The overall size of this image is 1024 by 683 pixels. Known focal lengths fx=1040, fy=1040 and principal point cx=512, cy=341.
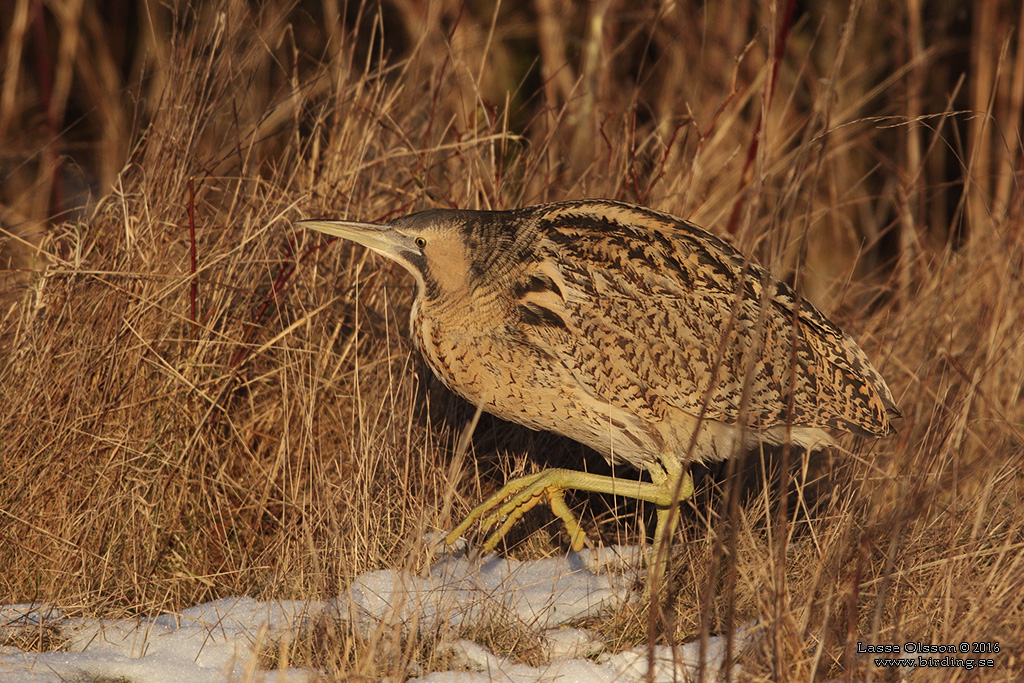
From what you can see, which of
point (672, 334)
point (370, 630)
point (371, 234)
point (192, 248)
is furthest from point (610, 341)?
point (192, 248)

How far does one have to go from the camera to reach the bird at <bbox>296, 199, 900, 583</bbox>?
9.97 ft

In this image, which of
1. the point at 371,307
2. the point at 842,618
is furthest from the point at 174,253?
the point at 842,618

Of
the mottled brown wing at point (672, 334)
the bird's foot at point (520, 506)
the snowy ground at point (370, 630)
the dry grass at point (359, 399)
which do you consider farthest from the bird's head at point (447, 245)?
the snowy ground at point (370, 630)

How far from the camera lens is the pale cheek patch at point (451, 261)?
3.15 m

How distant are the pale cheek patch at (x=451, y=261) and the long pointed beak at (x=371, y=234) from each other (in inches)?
4.7

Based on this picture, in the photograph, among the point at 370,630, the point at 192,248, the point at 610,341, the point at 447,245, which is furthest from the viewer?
the point at 192,248

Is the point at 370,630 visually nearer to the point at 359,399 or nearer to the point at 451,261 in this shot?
the point at 359,399

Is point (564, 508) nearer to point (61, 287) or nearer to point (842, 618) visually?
point (842, 618)

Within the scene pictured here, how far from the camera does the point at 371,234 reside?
3.20 m

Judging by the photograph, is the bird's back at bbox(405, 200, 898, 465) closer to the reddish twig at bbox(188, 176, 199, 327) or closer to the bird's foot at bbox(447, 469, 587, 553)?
the bird's foot at bbox(447, 469, 587, 553)

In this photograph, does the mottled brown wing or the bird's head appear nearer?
the mottled brown wing

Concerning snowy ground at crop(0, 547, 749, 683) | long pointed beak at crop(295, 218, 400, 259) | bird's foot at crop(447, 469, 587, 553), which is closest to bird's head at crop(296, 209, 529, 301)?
long pointed beak at crop(295, 218, 400, 259)

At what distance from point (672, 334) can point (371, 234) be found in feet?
3.16

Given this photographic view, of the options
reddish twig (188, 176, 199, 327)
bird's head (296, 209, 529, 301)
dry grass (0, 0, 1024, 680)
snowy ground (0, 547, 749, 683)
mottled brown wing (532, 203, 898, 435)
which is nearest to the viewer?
snowy ground (0, 547, 749, 683)
